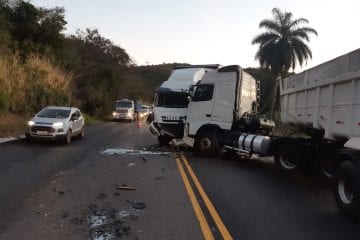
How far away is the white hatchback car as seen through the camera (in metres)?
19.8

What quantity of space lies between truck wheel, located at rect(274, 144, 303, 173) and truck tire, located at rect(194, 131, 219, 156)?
11.0ft

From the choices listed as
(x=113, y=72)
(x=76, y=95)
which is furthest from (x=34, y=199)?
(x=113, y=72)

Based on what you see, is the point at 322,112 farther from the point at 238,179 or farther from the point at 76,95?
the point at 76,95

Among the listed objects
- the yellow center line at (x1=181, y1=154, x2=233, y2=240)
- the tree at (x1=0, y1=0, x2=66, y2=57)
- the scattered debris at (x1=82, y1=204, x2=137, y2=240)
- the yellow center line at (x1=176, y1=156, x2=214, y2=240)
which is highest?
the tree at (x1=0, y1=0, x2=66, y2=57)

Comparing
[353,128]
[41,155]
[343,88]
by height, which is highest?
[343,88]

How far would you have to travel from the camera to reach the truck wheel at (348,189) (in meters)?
8.12

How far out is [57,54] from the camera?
4494 cm

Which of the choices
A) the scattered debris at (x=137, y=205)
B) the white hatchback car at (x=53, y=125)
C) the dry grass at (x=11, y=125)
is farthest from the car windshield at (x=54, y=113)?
the scattered debris at (x=137, y=205)

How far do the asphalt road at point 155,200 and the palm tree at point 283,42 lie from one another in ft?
104

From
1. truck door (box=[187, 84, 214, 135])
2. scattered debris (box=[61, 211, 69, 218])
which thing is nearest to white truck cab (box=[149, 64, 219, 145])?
truck door (box=[187, 84, 214, 135])

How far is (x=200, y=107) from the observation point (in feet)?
58.3

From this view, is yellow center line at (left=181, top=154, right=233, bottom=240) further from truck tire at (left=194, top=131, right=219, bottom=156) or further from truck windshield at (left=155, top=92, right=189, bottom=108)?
truck windshield at (left=155, top=92, right=189, bottom=108)

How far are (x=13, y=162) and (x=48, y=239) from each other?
808cm

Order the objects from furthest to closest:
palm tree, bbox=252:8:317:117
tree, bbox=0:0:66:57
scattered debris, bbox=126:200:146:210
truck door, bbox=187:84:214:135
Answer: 1. palm tree, bbox=252:8:317:117
2. tree, bbox=0:0:66:57
3. truck door, bbox=187:84:214:135
4. scattered debris, bbox=126:200:146:210
